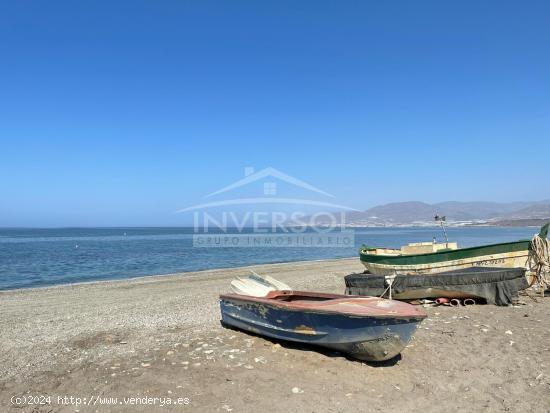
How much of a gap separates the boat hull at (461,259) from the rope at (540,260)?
0.43 m

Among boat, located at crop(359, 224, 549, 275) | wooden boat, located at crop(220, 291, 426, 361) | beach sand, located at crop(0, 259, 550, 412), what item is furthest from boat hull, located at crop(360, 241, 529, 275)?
wooden boat, located at crop(220, 291, 426, 361)

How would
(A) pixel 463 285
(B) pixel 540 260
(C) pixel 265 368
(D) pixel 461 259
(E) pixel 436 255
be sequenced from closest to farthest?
(C) pixel 265 368 < (A) pixel 463 285 < (B) pixel 540 260 < (D) pixel 461 259 < (E) pixel 436 255

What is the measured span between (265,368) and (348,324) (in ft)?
5.48

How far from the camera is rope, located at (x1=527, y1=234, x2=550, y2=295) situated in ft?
45.0

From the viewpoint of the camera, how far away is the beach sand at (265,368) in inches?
242

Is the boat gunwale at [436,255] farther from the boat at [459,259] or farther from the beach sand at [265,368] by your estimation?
the beach sand at [265,368]

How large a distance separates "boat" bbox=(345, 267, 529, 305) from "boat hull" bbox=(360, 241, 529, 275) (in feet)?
6.43

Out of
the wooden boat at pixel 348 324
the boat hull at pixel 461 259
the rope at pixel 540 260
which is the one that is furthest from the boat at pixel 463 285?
the wooden boat at pixel 348 324

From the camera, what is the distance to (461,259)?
51.3 feet

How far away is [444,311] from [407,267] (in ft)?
17.4

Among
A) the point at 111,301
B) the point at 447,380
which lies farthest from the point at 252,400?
the point at 111,301

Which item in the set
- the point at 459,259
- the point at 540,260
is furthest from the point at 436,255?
the point at 540,260

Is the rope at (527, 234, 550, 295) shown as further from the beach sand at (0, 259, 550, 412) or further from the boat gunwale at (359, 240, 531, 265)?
the beach sand at (0, 259, 550, 412)

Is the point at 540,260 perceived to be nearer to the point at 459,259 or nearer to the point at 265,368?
the point at 459,259
